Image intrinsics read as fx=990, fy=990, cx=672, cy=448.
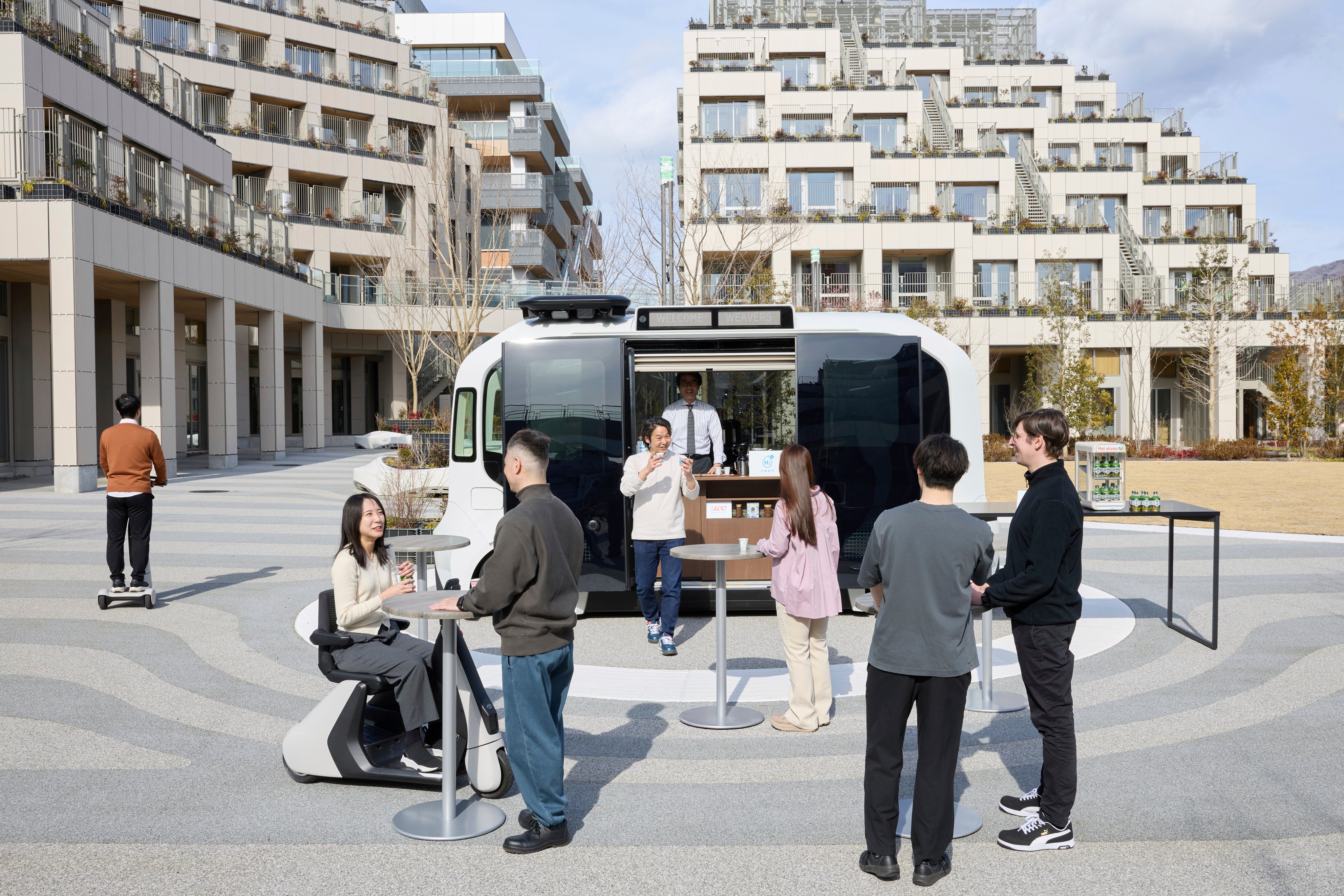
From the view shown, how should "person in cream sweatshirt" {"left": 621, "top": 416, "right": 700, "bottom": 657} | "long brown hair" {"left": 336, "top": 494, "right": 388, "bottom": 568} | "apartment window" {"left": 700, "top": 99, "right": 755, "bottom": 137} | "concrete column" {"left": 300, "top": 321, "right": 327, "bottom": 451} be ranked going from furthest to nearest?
"apartment window" {"left": 700, "top": 99, "right": 755, "bottom": 137} → "concrete column" {"left": 300, "top": 321, "right": 327, "bottom": 451} → "person in cream sweatshirt" {"left": 621, "top": 416, "right": 700, "bottom": 657} → "long brown hair" {"left": 336, "top": 494, "right": 388, "bottom": 568}

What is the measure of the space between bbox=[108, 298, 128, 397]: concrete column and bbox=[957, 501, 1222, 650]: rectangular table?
90.9ft

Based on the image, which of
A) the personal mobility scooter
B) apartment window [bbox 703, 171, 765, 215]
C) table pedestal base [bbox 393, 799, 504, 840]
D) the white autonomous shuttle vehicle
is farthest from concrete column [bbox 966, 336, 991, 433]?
table pedestal base [bbox 393, 799, 504, 840]

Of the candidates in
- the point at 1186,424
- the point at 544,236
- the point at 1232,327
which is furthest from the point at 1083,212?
the point at 544,236

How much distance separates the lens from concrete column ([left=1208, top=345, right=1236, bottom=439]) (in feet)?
145

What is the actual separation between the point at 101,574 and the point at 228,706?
20.7ft

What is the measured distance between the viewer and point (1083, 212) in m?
45.3

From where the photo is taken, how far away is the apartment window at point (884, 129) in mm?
45938

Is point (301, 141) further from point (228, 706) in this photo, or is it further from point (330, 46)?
point (228, 706)

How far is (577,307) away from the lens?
9.40 meters

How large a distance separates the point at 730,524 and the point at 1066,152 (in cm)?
4926

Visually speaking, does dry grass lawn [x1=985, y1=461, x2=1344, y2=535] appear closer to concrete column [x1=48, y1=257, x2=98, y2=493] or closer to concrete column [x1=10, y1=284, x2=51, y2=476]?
concrete column [x1=48, y1=257, x2=98, y2=493]

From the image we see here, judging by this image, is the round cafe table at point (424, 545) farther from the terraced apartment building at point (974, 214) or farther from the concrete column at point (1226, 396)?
the concrete column at point (1226, 396)

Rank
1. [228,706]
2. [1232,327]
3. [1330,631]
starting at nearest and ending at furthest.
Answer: [228,706]
[1330,631]
[1232,327]

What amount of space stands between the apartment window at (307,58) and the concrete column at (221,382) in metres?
24.6
